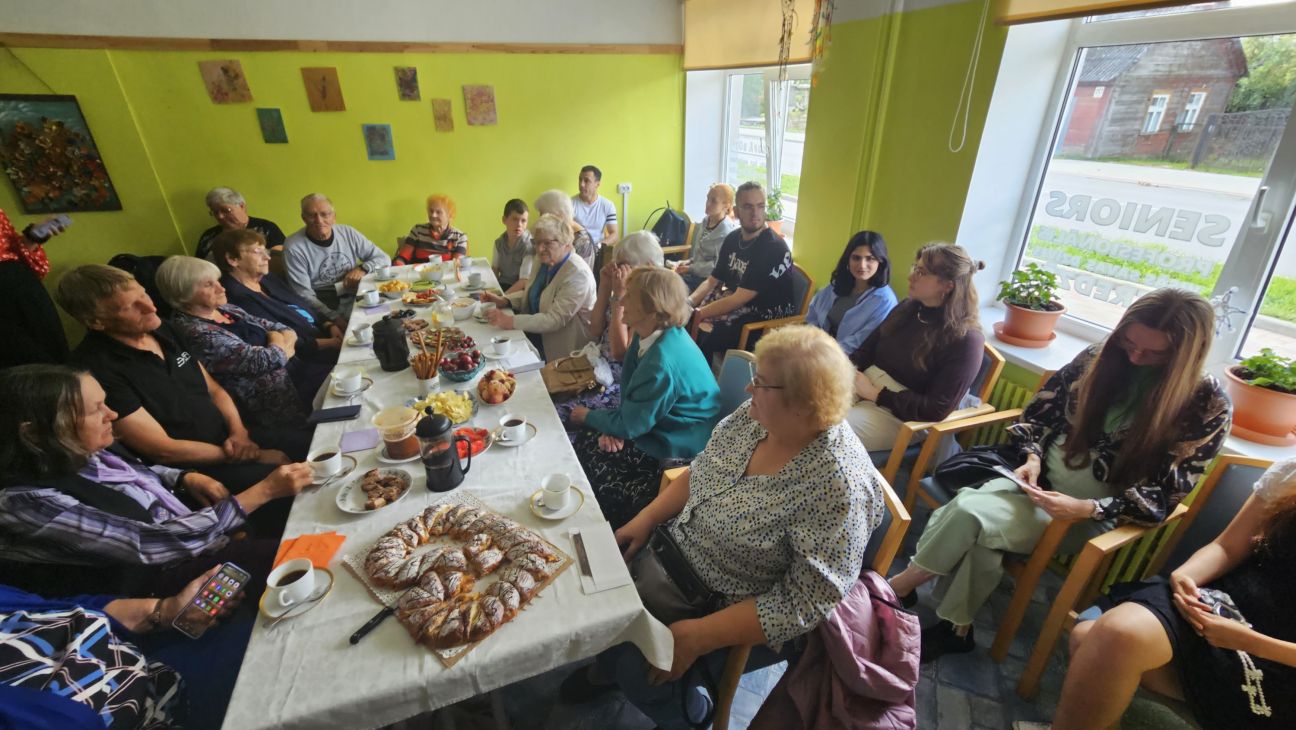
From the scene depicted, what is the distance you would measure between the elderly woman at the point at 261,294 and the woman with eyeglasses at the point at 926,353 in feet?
9.05

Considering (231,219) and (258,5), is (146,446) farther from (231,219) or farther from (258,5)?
(258,5)

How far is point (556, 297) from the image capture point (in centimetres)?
280

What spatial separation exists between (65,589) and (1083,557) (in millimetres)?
2571

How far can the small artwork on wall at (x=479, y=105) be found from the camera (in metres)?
4.53

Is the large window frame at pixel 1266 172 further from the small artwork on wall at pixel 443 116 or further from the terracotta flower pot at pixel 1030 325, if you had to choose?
the small artwork on wall at pixel 443 116

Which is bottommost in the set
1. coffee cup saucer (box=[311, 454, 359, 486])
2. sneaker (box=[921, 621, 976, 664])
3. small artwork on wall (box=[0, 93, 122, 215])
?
sneaker (box=[921, 621, 976, 664])

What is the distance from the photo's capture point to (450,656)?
3.35 ft

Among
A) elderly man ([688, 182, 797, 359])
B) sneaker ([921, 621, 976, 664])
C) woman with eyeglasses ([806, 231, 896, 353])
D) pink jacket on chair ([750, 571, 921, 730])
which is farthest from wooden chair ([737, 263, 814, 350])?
pink jacket on chair ([750, 571, 921, 730])

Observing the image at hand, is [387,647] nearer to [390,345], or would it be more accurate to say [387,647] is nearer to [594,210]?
[390,345]

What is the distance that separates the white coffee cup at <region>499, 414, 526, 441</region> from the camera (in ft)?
5.41

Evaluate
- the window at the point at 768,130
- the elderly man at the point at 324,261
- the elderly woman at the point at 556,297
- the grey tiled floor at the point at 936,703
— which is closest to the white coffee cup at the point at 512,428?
the grey tiled floor at the point at 936,703

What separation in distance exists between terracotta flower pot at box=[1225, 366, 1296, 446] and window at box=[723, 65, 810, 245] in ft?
8.19

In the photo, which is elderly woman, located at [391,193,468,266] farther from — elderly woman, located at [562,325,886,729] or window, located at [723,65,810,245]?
elderly woman, located at [562,325,886,729]

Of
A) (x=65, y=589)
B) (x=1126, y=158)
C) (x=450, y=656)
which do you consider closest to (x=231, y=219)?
(x=65, y=589)
